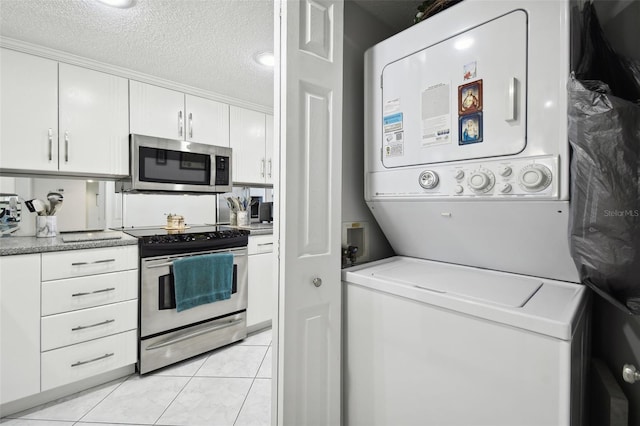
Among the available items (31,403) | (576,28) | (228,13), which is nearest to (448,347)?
(576,28)

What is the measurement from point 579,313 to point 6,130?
3.16 m

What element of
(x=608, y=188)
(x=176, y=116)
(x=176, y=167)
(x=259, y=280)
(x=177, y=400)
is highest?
(x=176, y=116)

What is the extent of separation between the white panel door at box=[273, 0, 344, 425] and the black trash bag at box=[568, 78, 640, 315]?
76cm

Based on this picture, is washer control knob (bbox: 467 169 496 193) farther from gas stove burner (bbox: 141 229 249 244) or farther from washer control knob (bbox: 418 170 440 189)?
gas stove burner (bbox: 141 229 249 244)

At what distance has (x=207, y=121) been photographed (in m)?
2.89

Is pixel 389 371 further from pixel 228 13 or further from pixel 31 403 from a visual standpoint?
pixel 31 403

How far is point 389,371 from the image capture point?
1.08 metres

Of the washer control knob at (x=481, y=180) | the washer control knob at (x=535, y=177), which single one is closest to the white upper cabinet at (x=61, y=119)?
the washer control knob at (x=481, y=180)

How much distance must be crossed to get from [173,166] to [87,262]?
42.6 inches

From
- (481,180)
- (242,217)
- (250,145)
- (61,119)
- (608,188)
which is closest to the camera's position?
(608,188)

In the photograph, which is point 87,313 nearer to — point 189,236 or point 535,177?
point 189,236

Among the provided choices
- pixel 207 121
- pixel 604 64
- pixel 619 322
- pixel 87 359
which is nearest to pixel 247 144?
pixel 207 121

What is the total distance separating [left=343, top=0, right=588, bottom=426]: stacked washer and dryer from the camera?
803mm

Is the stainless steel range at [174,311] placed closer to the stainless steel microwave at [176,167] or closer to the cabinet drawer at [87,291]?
the cabinet drawer at [87,291]
